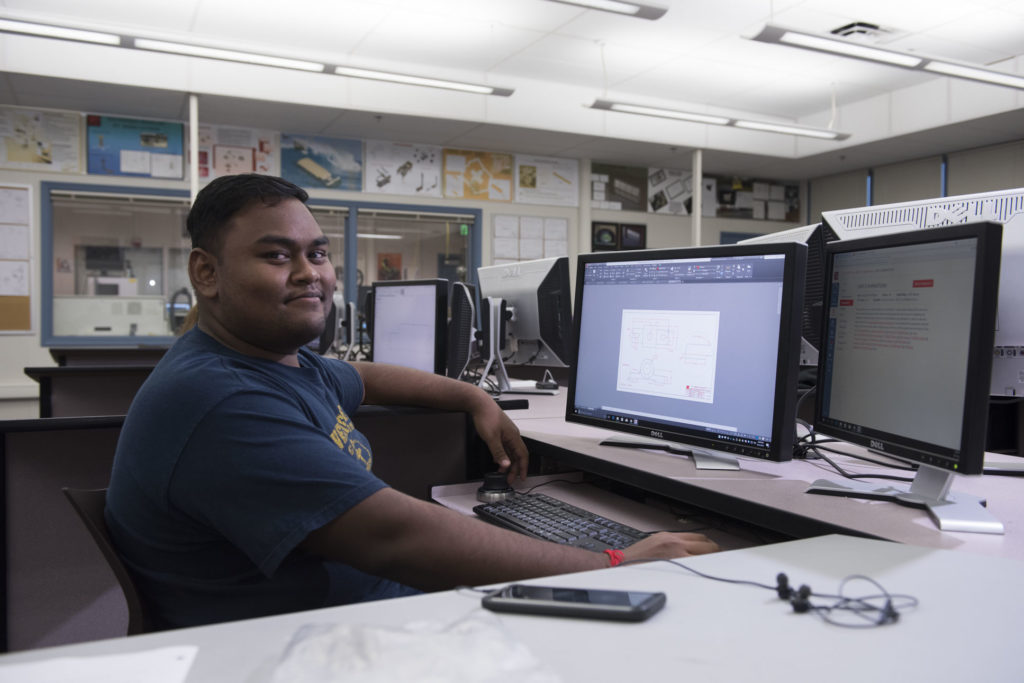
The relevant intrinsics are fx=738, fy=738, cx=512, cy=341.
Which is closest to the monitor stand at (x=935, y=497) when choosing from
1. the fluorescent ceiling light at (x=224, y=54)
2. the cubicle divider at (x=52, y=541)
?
the cubicle divider at (x=52, y=541)

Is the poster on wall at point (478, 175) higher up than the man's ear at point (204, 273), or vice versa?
the poster on wall at point (478, 175)

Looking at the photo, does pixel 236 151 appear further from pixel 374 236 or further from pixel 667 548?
pixel 667 548

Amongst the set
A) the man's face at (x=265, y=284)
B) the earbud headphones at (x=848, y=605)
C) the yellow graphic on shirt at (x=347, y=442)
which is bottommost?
the earbud headphones at (x=848, y=605)

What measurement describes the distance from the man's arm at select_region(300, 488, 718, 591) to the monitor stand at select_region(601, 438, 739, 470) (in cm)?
49

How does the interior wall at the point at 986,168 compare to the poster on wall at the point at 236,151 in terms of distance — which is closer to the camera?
the poster on wall at the point at 236,151

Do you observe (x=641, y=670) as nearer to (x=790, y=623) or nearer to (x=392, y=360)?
(x=790, y=623)

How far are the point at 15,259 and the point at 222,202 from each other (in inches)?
191

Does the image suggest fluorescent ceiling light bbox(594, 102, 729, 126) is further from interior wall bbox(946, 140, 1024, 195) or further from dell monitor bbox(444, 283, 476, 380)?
dell monitor bbox(444, 283, 476, 380)

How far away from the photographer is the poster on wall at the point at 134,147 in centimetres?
516

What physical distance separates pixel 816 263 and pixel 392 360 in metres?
1.53

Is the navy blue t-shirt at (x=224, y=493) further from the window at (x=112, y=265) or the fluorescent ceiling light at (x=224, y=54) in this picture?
the window at (x=112, y=265)

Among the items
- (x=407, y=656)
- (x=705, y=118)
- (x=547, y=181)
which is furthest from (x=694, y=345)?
(x=547, y=181)

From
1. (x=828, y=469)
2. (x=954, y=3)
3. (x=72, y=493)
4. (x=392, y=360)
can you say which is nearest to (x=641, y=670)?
(x=72, y=493)

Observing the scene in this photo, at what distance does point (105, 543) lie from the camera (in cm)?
96
